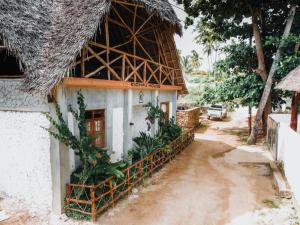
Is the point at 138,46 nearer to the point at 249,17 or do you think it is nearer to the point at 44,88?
the point at 44,88

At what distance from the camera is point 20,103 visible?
23.7 ft

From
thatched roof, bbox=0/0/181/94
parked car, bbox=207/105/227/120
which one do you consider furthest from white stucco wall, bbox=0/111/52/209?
parked car, bbox=207/105/227/120

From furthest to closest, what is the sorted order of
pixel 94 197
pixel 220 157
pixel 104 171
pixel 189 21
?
1. pixel 189 21
2. pixel 220 157
3. pixel 104 171
4. pixel 94 197

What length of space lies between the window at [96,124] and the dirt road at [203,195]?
86.3 inches

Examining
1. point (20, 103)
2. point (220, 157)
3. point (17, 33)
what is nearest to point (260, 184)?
point (220, 157)

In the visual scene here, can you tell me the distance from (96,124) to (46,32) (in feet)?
10.6

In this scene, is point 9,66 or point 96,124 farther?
point 9,66

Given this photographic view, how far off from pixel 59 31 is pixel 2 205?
211 inches

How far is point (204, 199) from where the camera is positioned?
816 centimetres

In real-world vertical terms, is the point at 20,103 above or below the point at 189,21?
below

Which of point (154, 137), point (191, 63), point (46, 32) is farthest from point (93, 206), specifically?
point (191, 63)

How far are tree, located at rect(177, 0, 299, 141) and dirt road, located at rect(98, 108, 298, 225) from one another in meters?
6.24

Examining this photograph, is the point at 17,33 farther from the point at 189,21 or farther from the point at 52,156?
the point at 189,21

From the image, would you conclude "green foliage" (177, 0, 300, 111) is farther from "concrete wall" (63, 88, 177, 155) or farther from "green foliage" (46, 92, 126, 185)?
"green foliage" (46, 92, 126, 185)
